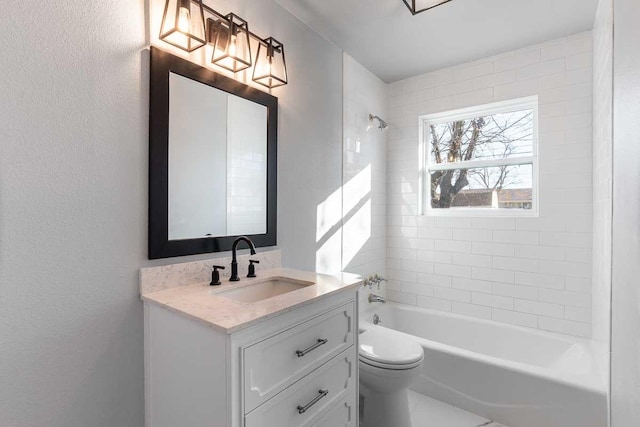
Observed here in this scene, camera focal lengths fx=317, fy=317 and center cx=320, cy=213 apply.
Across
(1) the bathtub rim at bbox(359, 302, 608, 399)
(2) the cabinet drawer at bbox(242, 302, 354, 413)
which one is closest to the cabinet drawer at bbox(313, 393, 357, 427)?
(2) the cabinet drawer at bbox(242, 302, 354, 413)

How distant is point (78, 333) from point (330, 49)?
218 cm

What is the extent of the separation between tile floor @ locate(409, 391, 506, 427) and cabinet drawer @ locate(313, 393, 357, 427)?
0.73 m

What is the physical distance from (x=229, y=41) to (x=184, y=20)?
0.76 ft

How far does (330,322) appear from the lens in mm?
1304

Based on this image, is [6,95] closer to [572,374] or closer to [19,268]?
[19,268]

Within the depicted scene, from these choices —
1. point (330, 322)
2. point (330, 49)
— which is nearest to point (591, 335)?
point (330, 322)

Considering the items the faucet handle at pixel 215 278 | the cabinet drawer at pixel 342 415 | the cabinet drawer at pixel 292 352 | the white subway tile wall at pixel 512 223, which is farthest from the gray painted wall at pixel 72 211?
the white subway tile wall at pixel 512 223

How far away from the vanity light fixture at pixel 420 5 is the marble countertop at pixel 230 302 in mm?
1570

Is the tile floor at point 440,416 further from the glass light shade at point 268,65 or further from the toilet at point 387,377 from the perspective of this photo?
the glass light shade at point 268,65

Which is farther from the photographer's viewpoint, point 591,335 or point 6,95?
point 591,335

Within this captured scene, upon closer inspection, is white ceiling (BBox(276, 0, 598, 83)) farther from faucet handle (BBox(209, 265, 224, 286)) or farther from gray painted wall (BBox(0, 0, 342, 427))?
faucet handle (BBox(209, 265, 224, 286))

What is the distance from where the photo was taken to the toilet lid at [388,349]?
165cm

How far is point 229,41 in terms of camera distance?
1452 millimetres

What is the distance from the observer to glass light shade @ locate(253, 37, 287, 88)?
5.49ft
